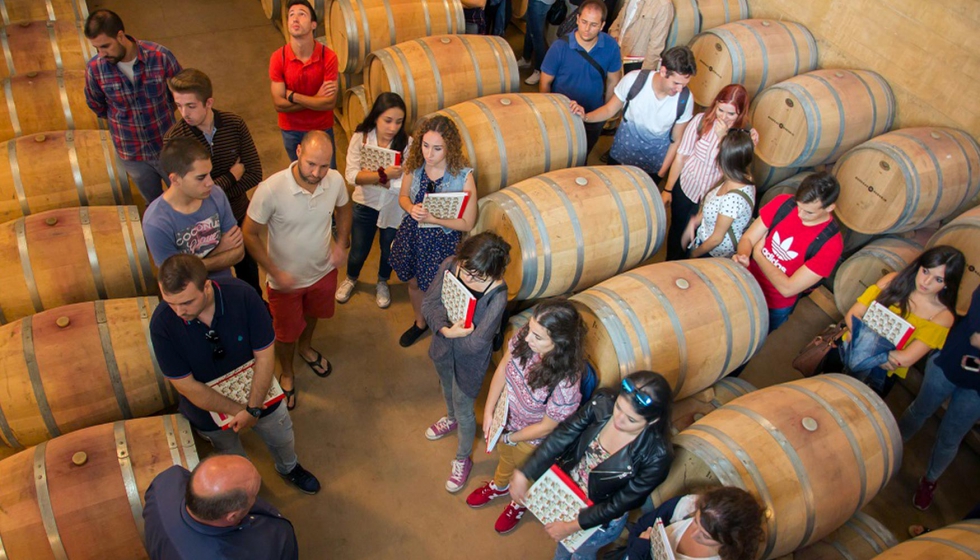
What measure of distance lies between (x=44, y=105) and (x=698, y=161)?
14.7 ft

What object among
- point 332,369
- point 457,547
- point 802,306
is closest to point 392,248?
point 332,369

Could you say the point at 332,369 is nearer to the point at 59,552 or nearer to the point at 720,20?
the point at 59,552

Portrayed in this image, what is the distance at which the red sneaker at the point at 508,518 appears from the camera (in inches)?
148

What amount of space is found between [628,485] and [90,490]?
2.21m

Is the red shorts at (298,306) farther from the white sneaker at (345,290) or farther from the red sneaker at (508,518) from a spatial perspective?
the red sneaker at (508,518)

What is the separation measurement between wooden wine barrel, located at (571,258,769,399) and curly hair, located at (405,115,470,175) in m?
1.09

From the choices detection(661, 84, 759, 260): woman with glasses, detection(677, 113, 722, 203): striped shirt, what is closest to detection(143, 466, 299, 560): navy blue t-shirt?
detection(661, 84, 759, 260): woman with glasses

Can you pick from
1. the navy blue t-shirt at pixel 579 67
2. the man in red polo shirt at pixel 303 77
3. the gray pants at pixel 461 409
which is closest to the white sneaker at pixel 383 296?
the man in red polo shirt at pixel 303 77

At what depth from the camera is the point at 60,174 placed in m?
4.00

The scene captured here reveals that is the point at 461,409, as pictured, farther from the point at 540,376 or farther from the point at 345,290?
A: the point at 345,290

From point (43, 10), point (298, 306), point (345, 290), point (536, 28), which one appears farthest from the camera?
point (536, 28)

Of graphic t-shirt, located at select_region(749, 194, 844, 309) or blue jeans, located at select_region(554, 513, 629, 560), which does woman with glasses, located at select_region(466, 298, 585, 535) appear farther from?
graphic t-shirt, located at select_region(749, 194, 844, 309)

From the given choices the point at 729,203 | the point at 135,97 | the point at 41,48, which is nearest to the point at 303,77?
the point at 135,97

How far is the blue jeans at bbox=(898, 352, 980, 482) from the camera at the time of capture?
3.79 metres
